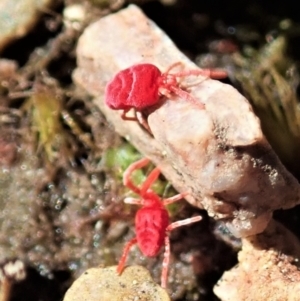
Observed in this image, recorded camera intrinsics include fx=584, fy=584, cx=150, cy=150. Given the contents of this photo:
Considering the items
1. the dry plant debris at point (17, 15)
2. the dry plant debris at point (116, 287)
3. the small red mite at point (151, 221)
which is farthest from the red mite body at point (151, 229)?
the dry plant debris at point (17, 15)

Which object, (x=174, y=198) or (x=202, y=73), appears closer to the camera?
(x=202, y=73)

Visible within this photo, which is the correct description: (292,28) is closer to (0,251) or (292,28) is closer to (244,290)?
(244,290)

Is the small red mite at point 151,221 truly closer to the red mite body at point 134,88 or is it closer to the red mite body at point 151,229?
the red mite body at point 151,229

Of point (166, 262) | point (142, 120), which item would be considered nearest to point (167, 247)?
point (166, 262)

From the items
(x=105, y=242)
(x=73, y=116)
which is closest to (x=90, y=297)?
(x=105, y=242)

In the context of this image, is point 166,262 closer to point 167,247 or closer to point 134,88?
point 167,247

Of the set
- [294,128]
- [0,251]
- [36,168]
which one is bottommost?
[0,251]
